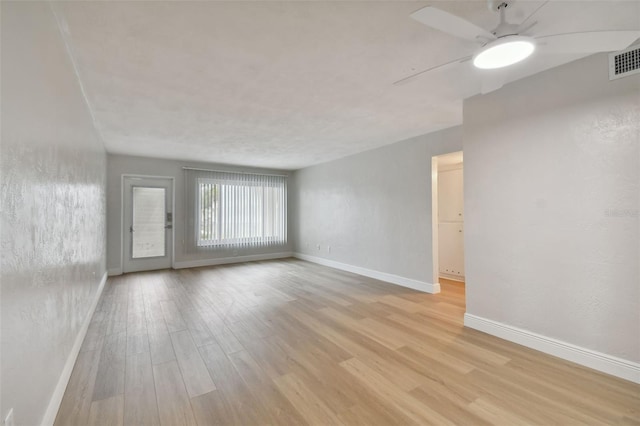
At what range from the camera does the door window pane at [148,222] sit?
5.71 m

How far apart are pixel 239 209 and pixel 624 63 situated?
21.4 feet

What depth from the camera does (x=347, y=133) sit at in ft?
13.4

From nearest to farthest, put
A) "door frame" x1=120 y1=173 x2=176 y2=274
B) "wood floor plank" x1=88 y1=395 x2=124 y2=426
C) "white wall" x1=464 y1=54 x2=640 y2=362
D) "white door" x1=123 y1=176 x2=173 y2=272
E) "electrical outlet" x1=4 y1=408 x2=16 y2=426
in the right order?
1. "electrical outlet" x1=4 y1=408 x2=16 y2=426
2. "wood floor plank" x1=88 y1=395 x2=124 y2=426
3. "white wall" x1=464 y1=54 x2=640 y2=362
4. "door frame" x1=120 y1=173 x2=176 y2=274
5. "white door" x1=123 y1=176 x2=173 y2=272

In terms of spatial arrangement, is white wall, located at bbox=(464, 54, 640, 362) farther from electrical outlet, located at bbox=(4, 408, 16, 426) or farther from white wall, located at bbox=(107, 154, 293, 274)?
white wall, located at bbox=(107, 154, 293, 274)

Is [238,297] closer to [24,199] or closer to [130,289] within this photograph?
[130,289]

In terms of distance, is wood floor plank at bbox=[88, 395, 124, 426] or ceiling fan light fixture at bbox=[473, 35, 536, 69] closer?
ceiling fan light fixture at bbox=[473, 35, 536, 69]

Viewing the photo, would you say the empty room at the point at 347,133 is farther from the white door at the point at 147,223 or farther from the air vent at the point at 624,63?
the white door at the point at 147,223

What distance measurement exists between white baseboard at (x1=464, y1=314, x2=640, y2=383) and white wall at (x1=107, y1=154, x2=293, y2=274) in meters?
5.50

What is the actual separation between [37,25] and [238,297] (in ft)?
11.2

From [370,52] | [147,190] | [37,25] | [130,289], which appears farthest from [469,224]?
[147,190]

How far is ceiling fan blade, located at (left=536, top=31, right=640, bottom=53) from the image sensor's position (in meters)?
1.38

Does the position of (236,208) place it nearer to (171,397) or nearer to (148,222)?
(148,222)

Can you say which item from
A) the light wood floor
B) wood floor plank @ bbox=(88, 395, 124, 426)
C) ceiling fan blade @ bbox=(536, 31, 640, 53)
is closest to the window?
the light wood floor

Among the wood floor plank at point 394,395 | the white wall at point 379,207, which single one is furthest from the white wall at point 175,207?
the wood floor plank at point 394,395
